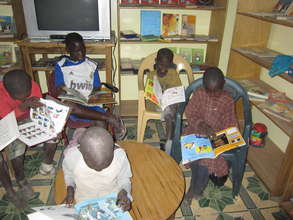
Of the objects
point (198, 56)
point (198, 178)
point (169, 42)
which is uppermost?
point (169, 42)

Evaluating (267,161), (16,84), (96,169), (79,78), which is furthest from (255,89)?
(16,84)

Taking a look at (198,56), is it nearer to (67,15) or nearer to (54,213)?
(67,15)

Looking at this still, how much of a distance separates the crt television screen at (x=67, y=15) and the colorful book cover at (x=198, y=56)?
5.01 feet

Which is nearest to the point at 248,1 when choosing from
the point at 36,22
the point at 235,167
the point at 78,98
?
the point at 235,167

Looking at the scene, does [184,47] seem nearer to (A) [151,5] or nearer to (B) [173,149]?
(A) [151,5]

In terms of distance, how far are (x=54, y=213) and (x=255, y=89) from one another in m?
2.52

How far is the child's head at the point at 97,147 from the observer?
124cm

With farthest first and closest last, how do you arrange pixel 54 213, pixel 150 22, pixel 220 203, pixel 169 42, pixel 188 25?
1. pixel 188 25
2. pixel 150 22
3. pixel 169 42
4. pixel 220 203
5. pixel 54 213

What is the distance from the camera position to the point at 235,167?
2.19m

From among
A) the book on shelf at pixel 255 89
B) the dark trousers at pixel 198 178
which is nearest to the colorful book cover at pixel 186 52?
the book on shelf at pixel 255 89

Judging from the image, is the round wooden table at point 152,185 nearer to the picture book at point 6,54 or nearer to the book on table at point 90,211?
the book on table at point 90,211

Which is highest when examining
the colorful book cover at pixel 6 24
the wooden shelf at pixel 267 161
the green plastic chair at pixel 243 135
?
the colorful book cover at pixel 6 24

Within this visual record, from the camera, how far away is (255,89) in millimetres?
2865

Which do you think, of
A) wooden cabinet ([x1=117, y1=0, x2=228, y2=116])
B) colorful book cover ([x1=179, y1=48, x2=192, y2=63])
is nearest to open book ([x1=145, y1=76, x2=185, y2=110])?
wooden cabinet ([x1=117, y1=0, x2=228, y2=116])
